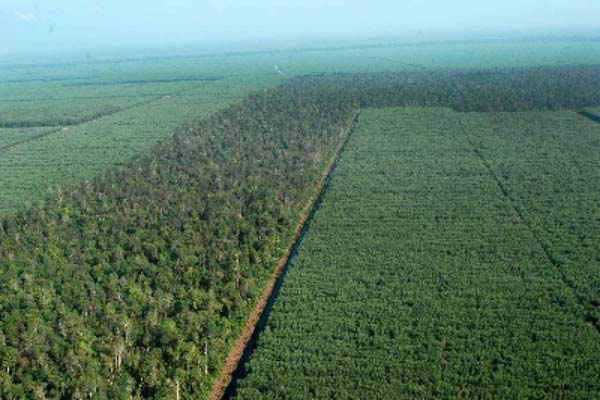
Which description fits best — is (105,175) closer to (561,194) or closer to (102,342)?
(102,342)

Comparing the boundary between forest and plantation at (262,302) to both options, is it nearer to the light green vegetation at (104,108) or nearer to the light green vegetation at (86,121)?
the light green vegetation at (86,121)

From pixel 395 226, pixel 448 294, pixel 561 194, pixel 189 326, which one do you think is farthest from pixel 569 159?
pixel 189 326

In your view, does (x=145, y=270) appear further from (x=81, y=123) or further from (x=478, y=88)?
(x=478, y=88)

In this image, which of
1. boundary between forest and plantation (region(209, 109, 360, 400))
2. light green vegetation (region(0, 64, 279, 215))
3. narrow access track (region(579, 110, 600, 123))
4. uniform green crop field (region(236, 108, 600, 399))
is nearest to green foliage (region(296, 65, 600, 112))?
narrow access track (region(579, 110, 600, 123))

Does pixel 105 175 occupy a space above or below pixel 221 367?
above

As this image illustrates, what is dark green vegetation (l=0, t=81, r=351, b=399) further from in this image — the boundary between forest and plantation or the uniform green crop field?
the uniform green crop field

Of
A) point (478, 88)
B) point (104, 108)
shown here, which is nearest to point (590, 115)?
point (478, 88)
